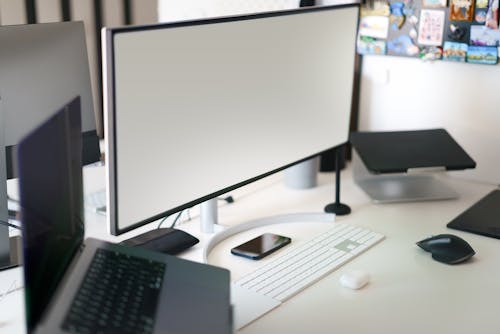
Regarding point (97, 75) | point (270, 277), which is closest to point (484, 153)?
point (270, 277)

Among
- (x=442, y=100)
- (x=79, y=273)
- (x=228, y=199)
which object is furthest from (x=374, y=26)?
(x=79, y=273)

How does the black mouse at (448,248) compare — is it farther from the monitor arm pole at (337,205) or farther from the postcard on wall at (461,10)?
the postcard on wall at (461,10)

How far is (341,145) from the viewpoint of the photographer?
6.04 feet

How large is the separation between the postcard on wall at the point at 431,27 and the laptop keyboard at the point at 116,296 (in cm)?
119

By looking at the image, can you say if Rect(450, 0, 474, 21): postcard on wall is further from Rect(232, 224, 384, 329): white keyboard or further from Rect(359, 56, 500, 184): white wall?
Rect(232, 224, 384, 329): white keyboard

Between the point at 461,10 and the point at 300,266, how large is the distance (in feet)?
3.06

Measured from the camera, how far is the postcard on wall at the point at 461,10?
1904 mm

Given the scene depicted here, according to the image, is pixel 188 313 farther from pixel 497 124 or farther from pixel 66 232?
pixel 497 124

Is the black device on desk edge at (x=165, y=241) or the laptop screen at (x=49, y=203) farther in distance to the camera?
the black device on desk edge at (x=165, y=241)

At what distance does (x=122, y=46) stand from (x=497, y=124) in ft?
4.09

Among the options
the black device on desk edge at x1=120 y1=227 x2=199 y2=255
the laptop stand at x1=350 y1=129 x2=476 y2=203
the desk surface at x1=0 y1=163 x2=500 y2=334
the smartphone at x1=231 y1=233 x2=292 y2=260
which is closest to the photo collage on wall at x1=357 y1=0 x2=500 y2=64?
the laptop stand at x1=350 y1=129 x2=476 y2=203

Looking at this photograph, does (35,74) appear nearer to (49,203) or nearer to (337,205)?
(49,203)

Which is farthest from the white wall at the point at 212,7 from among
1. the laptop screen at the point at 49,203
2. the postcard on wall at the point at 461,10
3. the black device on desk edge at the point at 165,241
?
the laptop screen at the point at 49,203

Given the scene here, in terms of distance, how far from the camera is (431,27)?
1980 millimetres
